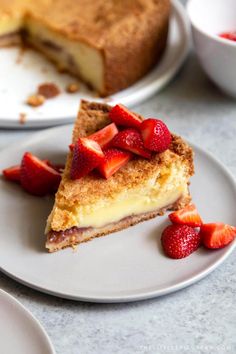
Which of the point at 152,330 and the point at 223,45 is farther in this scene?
the point at 223,45

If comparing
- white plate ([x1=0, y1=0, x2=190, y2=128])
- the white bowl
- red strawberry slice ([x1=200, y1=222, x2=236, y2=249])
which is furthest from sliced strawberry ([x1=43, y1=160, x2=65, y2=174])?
the white bowl

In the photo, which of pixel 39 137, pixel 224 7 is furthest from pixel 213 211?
pixel 224 7

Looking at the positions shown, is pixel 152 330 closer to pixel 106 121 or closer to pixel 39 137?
pixel 106 121

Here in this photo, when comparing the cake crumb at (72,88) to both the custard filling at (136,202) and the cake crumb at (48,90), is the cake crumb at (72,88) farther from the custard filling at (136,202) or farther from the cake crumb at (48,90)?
the custard filling at (136,202)

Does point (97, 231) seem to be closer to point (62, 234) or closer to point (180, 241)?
point (62, 234)

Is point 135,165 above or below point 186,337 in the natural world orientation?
above

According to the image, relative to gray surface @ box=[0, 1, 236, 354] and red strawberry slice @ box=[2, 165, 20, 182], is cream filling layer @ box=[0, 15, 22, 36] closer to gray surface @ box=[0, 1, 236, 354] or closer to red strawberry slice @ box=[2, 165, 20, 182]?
red strawberry slice @ box=[2, 165, 20, 182]

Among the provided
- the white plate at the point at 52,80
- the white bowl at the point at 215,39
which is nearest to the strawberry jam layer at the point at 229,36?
the white bowl at the point at 215,39
